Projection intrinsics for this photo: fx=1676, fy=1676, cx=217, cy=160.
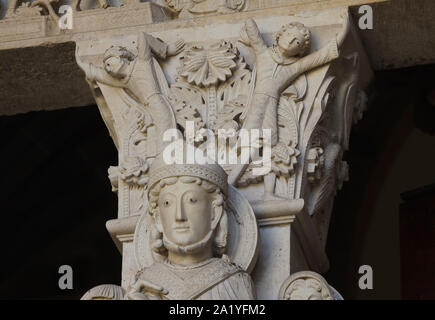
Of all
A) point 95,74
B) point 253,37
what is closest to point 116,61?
point 95,74

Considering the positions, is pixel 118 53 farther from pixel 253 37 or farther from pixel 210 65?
pixel 253 37

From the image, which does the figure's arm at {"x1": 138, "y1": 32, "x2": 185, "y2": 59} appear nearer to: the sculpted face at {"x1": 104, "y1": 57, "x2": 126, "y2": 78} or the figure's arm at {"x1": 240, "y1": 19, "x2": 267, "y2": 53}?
the sculpted face at {"x1": 104, "y1": 57, "x2": 126, "y2": 78}

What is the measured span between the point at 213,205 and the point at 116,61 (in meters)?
0.85

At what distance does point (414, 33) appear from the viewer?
6.44m

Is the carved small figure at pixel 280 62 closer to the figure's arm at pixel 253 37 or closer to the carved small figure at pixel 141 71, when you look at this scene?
the figure's arm at pixel 253 37

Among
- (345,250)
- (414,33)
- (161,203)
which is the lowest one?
(345,250)

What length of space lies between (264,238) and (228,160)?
34cm

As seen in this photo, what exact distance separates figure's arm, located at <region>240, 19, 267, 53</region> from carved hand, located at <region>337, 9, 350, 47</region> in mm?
273

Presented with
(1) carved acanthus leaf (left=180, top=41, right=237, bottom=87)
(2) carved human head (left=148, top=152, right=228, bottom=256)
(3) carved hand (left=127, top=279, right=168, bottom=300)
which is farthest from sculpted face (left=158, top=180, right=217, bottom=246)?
(1) carved acanthus leaf (left=180, top=41, right=237, bottom=87)

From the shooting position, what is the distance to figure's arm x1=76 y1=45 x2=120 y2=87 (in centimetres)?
629

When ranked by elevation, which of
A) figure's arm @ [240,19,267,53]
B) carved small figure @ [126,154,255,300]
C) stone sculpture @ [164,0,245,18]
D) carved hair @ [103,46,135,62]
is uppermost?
stone sculpture @ [164,0,245,18]

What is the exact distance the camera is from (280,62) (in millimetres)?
6117
